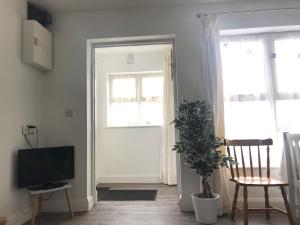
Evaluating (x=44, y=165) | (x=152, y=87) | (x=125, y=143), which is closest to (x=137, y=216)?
(x=44, y=165)

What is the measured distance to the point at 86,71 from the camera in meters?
3.28

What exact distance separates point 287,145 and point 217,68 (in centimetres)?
114

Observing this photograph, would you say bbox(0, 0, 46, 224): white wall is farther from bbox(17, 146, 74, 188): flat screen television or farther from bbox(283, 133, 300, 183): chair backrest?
bbox(283, 133, 300, 183): chair backrest

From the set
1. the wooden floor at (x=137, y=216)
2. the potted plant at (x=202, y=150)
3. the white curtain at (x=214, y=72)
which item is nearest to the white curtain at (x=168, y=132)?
the wooden floor at (x=137, y=216)

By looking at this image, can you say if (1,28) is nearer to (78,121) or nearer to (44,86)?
(44,86)

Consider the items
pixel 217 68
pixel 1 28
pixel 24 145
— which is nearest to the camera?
pixel 1 28

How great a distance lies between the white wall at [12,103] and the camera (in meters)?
2.50

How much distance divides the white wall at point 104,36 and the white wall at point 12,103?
1.24ft

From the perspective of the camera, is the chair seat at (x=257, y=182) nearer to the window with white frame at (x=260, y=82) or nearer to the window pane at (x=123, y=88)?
the window with white frame at (x=260, y=82)

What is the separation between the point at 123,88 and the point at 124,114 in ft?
1.69

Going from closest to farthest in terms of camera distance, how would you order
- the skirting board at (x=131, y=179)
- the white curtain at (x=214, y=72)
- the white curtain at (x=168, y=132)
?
the white curtain at (x=214, y=72)
the white curtain at (x=168, y=132)
the skirting board at (x=131, y=179)

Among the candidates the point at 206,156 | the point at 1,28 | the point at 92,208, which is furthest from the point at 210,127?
the point at 1,28

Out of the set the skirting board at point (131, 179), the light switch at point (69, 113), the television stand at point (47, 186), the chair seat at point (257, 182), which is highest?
the light switch at point (69, 113)

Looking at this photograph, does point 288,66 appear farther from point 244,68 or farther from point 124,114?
point 124,114
